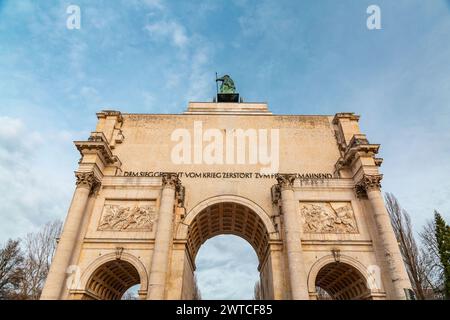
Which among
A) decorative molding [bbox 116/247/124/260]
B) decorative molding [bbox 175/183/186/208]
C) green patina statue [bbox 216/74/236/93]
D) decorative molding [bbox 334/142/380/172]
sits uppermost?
green patina statue [bbox 216/74/236/93]

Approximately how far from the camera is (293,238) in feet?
54.0

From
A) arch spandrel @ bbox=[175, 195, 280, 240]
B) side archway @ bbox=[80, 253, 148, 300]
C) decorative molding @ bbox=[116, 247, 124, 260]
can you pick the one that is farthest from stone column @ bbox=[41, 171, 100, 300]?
arch spandrel @ bbox=[175, 195, 280, 240]

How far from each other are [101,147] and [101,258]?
7.55m

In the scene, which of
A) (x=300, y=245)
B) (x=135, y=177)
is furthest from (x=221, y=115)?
(x=300, y=245)

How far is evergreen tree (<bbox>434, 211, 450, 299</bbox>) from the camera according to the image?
2268 centimetres

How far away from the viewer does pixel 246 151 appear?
22.2m

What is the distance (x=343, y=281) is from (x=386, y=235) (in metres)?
4.82

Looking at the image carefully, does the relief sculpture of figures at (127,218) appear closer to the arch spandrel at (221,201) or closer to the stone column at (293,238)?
the arch spandrel at (221,201)

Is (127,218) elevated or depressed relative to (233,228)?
depressed

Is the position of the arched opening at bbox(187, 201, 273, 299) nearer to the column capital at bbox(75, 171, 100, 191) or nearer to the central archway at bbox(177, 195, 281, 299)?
the central archway at bbox(177, 195, 281, 299)

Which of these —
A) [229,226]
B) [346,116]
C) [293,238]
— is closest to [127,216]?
[229,226]

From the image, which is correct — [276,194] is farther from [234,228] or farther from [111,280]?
[111,280]

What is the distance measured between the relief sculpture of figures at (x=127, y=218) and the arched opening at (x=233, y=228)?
118 inches

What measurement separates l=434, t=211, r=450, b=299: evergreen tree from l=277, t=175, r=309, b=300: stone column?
1560 centimetres
